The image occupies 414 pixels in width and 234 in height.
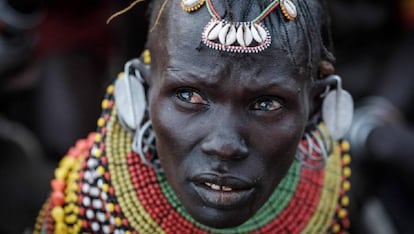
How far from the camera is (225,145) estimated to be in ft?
8.62

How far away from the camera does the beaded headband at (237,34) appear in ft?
8.57

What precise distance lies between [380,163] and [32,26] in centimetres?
194

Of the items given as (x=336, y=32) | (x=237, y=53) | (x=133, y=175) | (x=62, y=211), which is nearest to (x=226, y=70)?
(x=237, y=53)

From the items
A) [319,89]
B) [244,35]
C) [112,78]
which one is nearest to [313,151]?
[319,89]

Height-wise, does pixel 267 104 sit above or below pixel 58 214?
below

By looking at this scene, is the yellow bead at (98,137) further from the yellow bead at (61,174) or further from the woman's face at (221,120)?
the woman's face at (221,120)

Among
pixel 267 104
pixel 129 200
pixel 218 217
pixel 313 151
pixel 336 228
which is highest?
pixel 129 200

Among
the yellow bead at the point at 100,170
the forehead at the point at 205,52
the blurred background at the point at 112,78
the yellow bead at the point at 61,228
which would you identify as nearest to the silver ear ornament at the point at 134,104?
the yellow bead at the point at 100,170

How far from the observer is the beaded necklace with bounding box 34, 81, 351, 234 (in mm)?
3057

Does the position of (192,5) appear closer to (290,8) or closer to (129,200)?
(290,8)

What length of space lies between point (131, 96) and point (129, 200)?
347 mm

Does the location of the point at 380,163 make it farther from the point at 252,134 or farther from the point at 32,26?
the point at 252,134

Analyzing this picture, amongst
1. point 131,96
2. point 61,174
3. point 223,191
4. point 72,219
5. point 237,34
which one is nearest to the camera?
point 237,34

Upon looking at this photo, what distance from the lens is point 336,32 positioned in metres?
5.17
